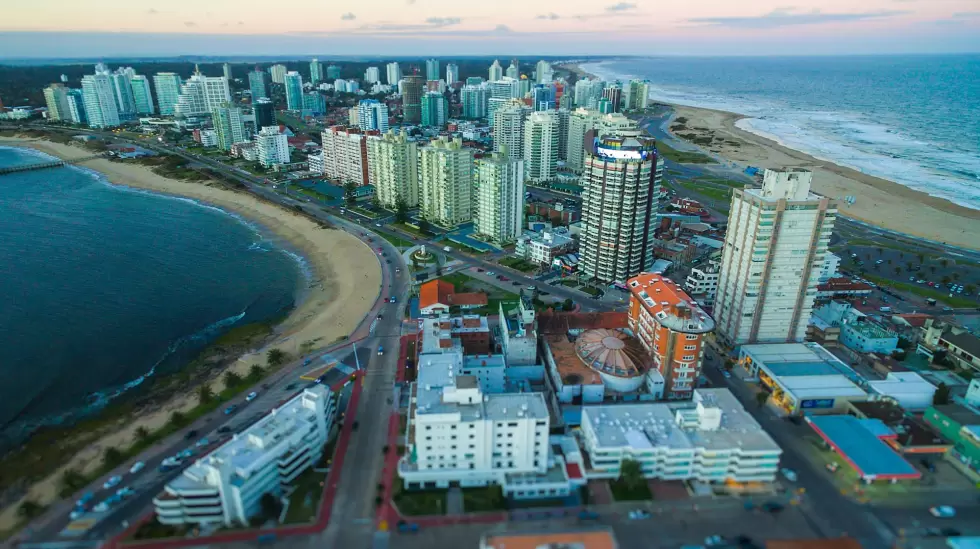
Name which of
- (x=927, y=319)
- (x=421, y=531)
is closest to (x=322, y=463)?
(x=421, y=531)

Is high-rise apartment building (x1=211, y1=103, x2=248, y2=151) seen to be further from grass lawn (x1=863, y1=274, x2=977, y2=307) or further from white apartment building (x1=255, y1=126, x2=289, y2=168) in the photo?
grass lawn (x1=863, y1=274, x2=977, y2=307)

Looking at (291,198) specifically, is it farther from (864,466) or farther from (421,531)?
(864,466)

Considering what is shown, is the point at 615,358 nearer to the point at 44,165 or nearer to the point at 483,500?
the point at 483,500

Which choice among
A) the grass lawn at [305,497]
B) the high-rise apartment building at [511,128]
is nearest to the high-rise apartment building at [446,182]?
the high-rise apartment building at [511,128]

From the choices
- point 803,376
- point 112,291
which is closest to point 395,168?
point 112,291

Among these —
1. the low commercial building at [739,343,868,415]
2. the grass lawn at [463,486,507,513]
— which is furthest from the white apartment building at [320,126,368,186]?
the grass lawn at [463,486,507,513]

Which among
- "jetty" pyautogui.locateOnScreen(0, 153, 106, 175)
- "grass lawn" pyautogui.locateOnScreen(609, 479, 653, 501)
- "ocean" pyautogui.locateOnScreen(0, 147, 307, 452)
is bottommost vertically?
"ocean" pyautogui.locateOnScreen(0, 147, 307, 452)

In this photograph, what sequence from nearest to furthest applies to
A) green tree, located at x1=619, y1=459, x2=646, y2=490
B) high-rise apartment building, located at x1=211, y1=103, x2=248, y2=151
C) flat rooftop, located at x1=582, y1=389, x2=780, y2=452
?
green tree, located at x1=619, y1=459, x2=646, y2=490
flat rooftop, located at x1=582, y1=389, x2=780, y2=452
high-rise apartment building, located at x1=211, y1=103, x2=248, y2=151
